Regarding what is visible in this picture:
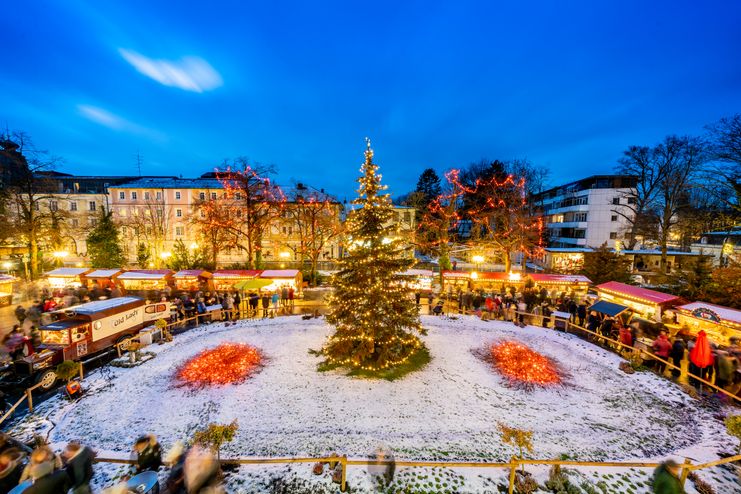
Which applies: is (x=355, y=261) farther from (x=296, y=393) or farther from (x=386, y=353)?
(x=296, y=393)

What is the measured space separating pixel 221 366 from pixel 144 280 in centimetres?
1673

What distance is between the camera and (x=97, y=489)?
255 inches

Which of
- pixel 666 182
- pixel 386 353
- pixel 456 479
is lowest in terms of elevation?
pixel 456 479

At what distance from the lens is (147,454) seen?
6043 mm

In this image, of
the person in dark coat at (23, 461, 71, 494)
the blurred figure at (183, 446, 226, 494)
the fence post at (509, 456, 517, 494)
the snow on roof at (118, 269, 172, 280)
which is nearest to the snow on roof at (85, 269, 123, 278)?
the snow on roof at (118, 269, 172, 280)

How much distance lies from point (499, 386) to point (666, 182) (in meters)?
31.5

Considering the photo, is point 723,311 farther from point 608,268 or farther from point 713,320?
point 608,268

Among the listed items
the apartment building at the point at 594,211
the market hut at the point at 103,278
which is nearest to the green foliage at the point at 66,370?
the market hut at the point at 103,278

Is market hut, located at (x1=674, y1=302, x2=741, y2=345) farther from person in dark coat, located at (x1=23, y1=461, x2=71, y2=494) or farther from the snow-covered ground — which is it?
person in dark coat, located at (x1=23, y1=461, x2=71, y2=494)

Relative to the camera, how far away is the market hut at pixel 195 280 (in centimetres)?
2344

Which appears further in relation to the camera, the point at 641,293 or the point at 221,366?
the point at 641,293

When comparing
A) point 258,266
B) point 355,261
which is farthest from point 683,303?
point 258,266

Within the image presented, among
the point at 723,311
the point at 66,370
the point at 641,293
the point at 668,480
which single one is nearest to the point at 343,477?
the point at 668,480

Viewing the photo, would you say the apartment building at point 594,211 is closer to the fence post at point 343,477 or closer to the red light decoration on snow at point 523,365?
the red light decoration on snow at point 523,365
